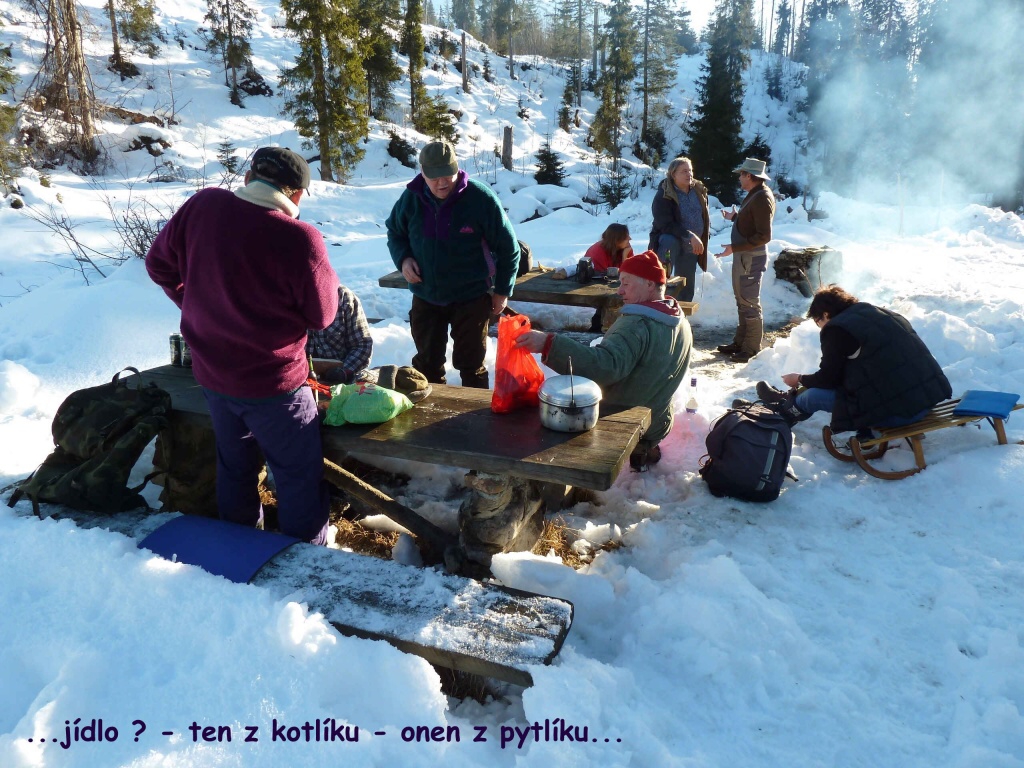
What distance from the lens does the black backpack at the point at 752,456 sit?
3.61 meters

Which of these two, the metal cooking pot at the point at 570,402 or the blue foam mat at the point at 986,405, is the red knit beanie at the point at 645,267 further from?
the blue foam mat at the point at 986,405

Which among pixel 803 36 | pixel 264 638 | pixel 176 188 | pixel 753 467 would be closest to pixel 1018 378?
pixel 753 467

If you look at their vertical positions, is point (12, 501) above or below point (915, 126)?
below

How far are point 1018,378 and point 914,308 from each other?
1.95 m

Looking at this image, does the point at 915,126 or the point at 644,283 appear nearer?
the point at 644,283

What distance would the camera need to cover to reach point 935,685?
240cm

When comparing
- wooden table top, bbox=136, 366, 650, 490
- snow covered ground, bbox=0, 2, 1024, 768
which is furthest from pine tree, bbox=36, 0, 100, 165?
wooden table top, bbox=136, 366, 650, 490

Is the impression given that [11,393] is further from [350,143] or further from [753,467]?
[350,143]

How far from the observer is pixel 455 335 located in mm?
4273

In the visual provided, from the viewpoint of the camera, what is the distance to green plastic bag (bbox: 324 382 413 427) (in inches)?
114

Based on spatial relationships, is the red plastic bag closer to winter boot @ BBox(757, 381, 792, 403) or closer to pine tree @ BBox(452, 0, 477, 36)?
winter boot @ BBox(757, 381, 792, 403)

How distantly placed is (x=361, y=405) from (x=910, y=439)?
336cm

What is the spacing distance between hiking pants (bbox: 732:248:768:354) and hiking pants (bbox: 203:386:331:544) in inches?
182

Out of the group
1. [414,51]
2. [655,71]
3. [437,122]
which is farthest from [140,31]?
[655,71]
